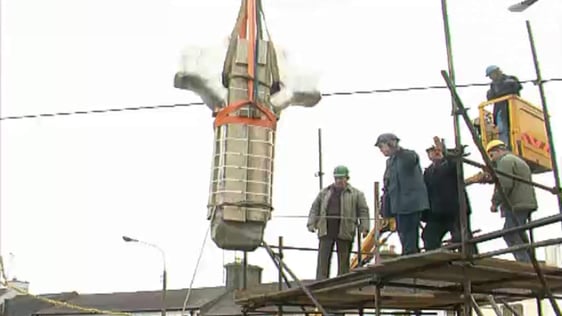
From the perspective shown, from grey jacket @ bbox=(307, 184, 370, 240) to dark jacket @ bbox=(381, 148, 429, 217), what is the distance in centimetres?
160

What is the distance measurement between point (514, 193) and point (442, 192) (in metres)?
0.73

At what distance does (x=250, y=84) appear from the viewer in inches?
277

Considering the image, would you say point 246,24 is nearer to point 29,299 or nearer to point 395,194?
point 395,194

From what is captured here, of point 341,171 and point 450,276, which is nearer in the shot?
point 450,276

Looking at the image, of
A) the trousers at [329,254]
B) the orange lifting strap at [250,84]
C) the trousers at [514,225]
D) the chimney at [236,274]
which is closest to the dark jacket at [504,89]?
the trousers at [514,225]

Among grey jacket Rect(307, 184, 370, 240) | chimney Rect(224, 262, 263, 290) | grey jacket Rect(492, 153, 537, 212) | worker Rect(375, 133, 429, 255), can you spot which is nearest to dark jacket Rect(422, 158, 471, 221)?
worker Rect(375, 133, 429, 255)

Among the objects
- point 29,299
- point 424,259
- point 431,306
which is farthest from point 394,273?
point 29,299

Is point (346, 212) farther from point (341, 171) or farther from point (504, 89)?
point (504, 89)

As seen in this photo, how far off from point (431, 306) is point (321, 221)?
1826mm

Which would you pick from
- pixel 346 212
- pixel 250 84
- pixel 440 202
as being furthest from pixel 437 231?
pixel 250 84

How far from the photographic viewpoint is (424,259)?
6.08 meters

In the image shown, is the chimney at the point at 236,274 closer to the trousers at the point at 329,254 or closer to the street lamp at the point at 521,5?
the trousers at the point at 329,254

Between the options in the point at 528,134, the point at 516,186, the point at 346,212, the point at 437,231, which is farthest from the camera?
the point at 346,212

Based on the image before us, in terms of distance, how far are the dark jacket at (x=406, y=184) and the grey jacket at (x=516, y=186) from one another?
2.14 feet
